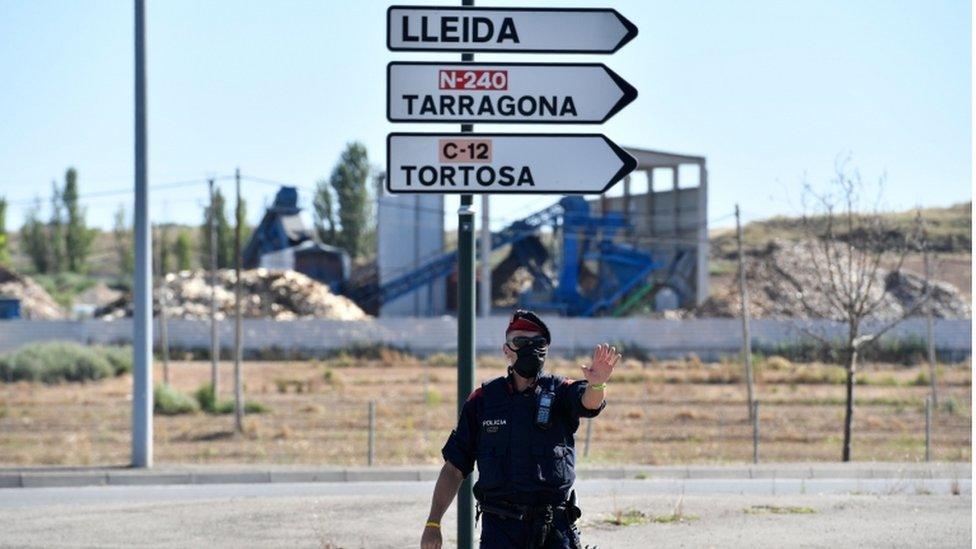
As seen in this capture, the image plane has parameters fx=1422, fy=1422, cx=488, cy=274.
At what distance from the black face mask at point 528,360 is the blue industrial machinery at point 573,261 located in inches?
2056

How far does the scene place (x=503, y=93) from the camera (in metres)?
7.34

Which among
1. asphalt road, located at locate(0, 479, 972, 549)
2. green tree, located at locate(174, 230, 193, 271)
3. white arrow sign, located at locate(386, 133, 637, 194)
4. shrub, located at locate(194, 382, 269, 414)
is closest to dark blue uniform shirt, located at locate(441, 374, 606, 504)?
white arrow sign, located at locate(386, 133, 637, 194)

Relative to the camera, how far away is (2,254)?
8838cm

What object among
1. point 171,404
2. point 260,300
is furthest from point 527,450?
point 260,300

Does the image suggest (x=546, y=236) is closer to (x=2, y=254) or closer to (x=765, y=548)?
(x=2, y=254)

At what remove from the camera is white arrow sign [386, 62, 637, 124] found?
7.30m

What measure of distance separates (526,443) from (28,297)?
2944 inches

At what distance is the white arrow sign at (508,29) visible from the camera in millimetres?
7270

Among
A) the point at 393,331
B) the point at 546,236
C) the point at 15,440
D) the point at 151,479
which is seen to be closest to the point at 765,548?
the point at 151,479

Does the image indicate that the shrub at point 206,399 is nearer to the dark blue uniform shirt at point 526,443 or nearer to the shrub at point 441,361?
the shrub at point 441,361

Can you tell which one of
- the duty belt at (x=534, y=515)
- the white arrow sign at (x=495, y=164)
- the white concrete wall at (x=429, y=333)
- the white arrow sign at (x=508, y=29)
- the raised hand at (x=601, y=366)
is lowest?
the white concrete wall at (x=429, y=333)

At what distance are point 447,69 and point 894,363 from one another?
46.9 metres

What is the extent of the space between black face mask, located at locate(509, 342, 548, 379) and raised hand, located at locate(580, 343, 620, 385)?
206 mm

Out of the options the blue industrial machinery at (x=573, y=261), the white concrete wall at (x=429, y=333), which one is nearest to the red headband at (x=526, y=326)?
the white concrete wall at (x=429, y=333)
